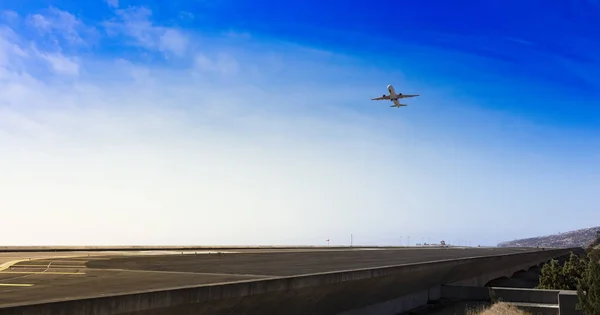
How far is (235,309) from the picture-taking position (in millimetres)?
15641

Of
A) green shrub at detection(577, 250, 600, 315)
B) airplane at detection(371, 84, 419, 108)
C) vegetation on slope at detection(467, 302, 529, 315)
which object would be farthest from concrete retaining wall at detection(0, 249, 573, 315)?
airplane at detection(371, 84, 419, 108)

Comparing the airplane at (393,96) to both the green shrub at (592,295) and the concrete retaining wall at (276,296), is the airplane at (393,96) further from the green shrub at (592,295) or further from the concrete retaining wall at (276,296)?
the green shrub at (592,295)

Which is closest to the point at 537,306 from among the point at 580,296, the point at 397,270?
the point at 580,296

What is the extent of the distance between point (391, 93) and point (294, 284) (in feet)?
157

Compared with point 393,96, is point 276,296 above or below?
below

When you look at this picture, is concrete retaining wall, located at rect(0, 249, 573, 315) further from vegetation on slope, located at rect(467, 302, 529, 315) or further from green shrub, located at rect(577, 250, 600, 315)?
Result: green shrub, located at rect(577, 250, 600, 315)

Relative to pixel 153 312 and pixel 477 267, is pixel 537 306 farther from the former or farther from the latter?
pixel 153 312

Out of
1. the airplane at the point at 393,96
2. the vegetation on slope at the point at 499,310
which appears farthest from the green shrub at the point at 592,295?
the airplane at the point at 393,96

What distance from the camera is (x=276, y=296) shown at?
17.2 meters

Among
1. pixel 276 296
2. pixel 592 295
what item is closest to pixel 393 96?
pixel 592 295

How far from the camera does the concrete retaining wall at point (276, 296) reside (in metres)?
11.5

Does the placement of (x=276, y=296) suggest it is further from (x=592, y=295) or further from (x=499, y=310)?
(x=499, y=310)

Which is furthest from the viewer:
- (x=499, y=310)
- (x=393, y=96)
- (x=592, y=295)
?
(x=393, y=96)

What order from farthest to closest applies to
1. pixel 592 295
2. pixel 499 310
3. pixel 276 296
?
pixel 499 310 → pixel 592 295 → pixel 276 296
